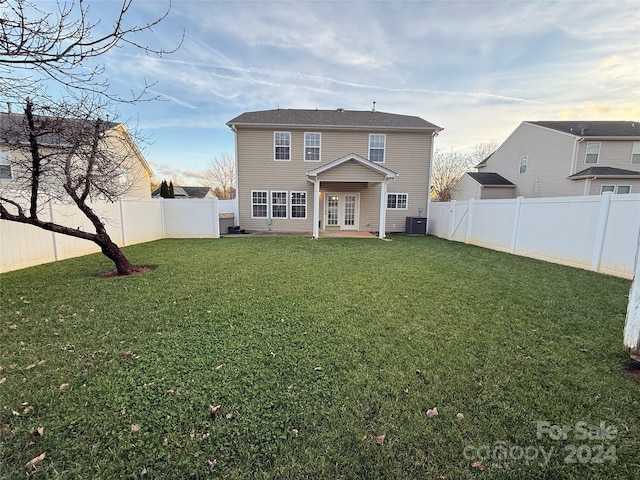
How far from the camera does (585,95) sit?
40.2 feet

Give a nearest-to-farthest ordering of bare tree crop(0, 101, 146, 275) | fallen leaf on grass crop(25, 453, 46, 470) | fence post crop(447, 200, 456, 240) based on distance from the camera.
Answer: fallen leaf on grass crop(25, 453, 46, 470), bare tree crop(0, 101, 146, 275), fence post crop(447, 200, 456, 240)

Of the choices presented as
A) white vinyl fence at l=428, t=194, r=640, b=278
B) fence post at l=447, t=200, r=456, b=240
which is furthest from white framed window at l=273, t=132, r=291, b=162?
white vinyl fence at l=428, t=194, r=640, b=278

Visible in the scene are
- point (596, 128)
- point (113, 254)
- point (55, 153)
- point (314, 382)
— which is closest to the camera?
point (314, 382)

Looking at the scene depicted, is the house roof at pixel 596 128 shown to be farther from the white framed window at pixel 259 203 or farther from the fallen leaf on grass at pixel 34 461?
the fallen leaf on grass at pixel 34 461

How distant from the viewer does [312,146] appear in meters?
14.7

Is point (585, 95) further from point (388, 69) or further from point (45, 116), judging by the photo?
point (45, 116)

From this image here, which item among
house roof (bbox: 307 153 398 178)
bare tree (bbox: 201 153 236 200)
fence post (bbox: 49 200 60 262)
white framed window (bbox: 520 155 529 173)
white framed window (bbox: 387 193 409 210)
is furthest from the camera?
bare tree (bbox: 201 153 236 200)

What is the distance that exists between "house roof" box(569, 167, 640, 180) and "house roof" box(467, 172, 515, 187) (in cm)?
369

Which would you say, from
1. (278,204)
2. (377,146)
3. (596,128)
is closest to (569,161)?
(596,128)

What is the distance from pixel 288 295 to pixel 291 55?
1130cm

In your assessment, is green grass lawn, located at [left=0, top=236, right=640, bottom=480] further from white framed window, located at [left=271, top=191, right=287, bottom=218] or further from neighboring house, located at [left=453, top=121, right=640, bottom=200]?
neighboring house, located at [left=453, top=121, right=640, bottom=200]

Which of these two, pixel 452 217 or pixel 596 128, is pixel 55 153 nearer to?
pixel 452 217

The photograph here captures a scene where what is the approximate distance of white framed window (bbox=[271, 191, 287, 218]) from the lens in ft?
48.5

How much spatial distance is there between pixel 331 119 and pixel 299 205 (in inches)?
201
